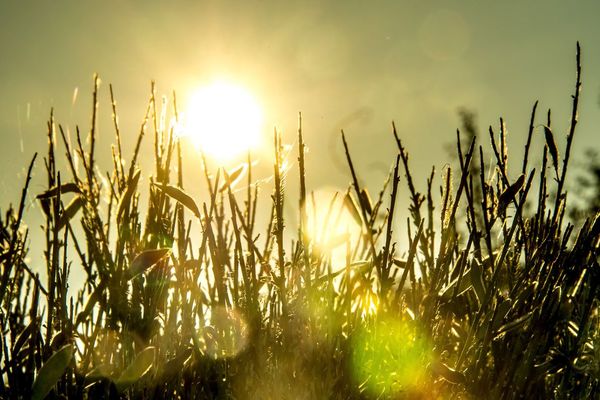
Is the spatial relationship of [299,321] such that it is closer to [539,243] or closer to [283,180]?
[283,180]

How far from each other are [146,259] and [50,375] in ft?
0.87

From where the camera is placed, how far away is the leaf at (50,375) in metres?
0.82

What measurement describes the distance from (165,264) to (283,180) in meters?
0.35

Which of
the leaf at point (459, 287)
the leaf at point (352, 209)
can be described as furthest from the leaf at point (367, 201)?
the leaf at point (459, 287)

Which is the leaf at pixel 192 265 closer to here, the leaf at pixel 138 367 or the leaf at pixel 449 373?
the leaf at pixel 138 367

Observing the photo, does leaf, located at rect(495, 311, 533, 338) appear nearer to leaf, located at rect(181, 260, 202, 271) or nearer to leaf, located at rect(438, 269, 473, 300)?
leaf, located at rect(438, 269, 473, 300)

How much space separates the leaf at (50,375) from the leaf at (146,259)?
19 centimetres

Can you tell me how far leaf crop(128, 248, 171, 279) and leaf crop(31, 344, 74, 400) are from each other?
0.19 m

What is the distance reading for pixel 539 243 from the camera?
3.28ft

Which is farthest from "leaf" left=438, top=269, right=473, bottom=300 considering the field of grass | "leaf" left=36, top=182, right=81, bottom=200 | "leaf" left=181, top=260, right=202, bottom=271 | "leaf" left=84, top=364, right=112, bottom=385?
"leaf" left=36, top=182, right=81, bottom=200

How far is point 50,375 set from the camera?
32.8 inches

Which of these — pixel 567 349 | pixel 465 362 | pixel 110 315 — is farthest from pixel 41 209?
pixel 567 349

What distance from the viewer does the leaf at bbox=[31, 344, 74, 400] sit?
825 millimetres

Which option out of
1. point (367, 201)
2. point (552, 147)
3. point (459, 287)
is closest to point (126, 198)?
point (367, 201)
